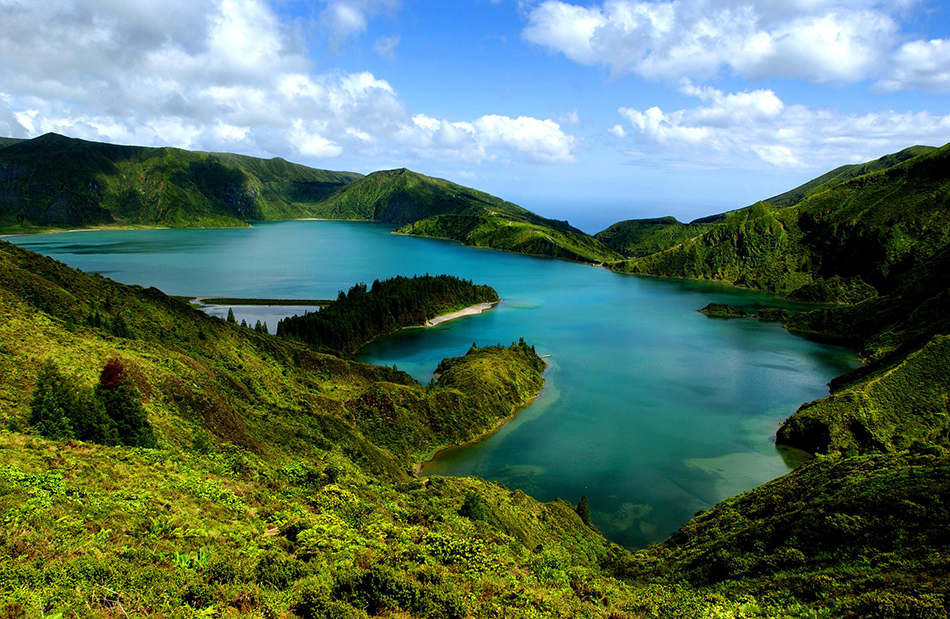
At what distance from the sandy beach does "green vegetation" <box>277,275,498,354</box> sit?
1.40 metres

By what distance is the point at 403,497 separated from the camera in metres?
37.3

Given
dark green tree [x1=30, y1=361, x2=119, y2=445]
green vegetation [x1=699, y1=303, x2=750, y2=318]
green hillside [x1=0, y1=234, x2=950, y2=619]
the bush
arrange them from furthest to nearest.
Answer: green vegetation [x1=699, y1=303, x2=750, y2=318] → the bush → dark green tree [x1=30, y1=361, x2=119, y2=445] → green hillside [x1=0, y1=234, x2=950, y2=619]

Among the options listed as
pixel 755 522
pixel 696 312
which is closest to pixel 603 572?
pixel 755 522

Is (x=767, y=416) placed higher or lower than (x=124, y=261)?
lower

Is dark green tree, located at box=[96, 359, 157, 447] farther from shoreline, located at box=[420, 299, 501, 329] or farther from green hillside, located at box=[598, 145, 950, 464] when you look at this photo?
shoreline, located at box=[420, 299, 501, 329]

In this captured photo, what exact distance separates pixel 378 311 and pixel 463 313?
27.8 meters

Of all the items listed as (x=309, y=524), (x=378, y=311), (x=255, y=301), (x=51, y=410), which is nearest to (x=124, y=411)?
(x=51, y=410)

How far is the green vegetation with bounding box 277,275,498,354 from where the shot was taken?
103m

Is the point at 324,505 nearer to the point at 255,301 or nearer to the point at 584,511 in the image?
the point at 584,511

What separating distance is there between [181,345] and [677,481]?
181 feet

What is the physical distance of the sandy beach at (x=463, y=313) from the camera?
429ft

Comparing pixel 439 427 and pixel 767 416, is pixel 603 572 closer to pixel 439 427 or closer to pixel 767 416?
pixel 439 427

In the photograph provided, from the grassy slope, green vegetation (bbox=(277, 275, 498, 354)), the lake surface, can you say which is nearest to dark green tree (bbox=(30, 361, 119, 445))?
the grassy slope

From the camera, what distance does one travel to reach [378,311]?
12019 cm
